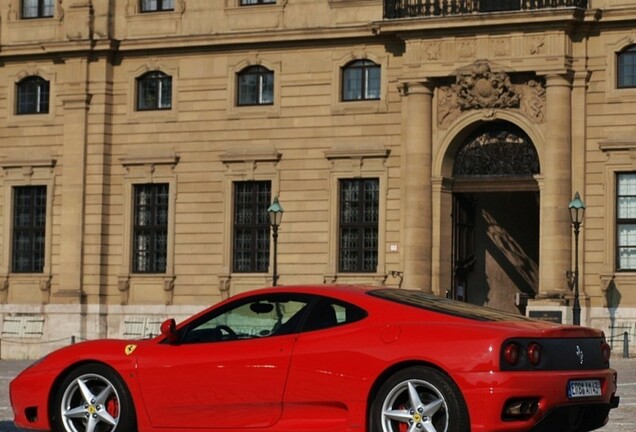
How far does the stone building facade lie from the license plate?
25.1m

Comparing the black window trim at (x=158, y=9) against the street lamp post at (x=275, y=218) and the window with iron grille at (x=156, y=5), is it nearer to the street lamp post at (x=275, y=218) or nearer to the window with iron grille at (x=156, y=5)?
the window with iron grille at (x=156, y=5)

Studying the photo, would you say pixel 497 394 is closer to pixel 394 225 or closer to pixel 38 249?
pixel 394 225

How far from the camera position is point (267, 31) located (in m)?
42.0

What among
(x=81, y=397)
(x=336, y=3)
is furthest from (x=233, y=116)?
(x=81, y=397)

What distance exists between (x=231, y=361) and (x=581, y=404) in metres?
2.84

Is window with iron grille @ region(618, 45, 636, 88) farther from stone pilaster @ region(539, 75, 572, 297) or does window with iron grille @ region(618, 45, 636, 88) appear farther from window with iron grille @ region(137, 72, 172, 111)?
window with iron grille @ region(137, 72, 172, 111)

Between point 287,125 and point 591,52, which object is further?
point 287,125

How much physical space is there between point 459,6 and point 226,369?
2766 centimetres

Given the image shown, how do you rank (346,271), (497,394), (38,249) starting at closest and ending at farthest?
1. (497,394)
2. (346,271)
3. (38,249)

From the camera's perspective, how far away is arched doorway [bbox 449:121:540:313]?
130 feet

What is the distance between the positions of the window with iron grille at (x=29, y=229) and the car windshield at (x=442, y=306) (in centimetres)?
3231

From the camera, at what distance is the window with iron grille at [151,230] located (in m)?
43.3

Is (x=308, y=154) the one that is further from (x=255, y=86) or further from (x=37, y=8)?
(x=37, y=8)

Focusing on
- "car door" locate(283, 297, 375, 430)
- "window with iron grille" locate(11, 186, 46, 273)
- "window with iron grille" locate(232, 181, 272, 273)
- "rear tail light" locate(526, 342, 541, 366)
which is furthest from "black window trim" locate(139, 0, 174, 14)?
"rear tail light" locate(526, 342, 541, 366)
